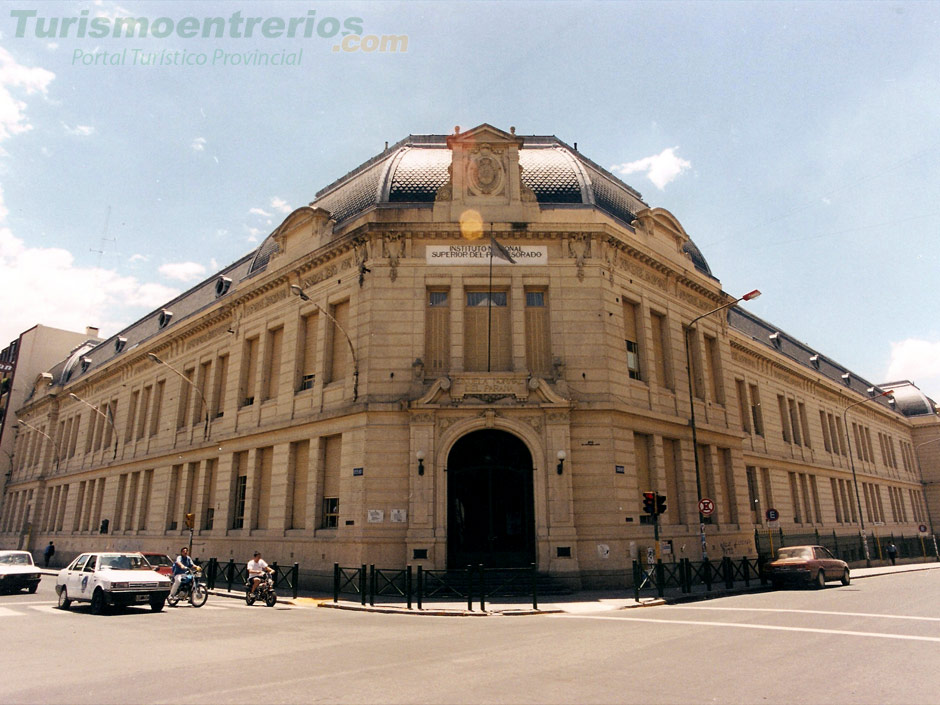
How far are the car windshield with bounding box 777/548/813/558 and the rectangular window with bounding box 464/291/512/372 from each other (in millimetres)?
13002

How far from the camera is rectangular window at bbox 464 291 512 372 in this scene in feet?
74.1

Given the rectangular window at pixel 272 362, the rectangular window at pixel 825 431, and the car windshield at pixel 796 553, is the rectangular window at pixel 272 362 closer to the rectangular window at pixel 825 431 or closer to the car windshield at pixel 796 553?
the car windshield at pixel 796 553

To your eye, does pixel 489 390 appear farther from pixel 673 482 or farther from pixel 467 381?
pixel 673 482

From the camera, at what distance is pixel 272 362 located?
28078mm

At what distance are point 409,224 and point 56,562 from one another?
40899mm

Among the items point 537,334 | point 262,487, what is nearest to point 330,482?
point 262,487

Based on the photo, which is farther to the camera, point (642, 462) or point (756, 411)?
point (756, 411)

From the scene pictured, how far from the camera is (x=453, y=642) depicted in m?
10.8

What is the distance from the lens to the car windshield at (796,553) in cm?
2297

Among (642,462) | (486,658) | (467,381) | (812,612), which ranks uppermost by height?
(467,381)

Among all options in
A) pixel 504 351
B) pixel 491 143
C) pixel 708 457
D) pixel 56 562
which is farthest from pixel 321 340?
pixel 56 562

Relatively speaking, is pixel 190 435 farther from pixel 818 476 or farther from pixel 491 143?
pixel 818 476

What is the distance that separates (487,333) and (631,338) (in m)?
6.43

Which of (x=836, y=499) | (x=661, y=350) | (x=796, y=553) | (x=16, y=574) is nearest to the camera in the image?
(x=16, y=574)
